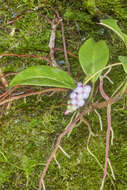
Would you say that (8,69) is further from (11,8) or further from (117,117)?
(117,117)

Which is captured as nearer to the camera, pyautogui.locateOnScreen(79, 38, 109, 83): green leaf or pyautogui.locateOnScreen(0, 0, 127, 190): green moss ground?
pyautogui.locateOnScreen(79, 38, 109, 83): green leaf

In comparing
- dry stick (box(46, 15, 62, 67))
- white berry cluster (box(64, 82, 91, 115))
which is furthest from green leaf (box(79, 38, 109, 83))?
dry stick (box(46, 15, 62, 67))

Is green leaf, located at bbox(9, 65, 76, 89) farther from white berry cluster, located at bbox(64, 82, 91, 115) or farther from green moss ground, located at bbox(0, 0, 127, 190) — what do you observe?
green moss ground, located at bbox(0, 0, 127, 190)

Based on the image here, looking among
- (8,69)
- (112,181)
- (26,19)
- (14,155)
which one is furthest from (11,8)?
(112,181)

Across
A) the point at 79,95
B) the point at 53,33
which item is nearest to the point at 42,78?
the point at 79,95

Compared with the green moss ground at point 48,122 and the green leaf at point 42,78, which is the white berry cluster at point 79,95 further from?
the green moss ground at point 48,122
